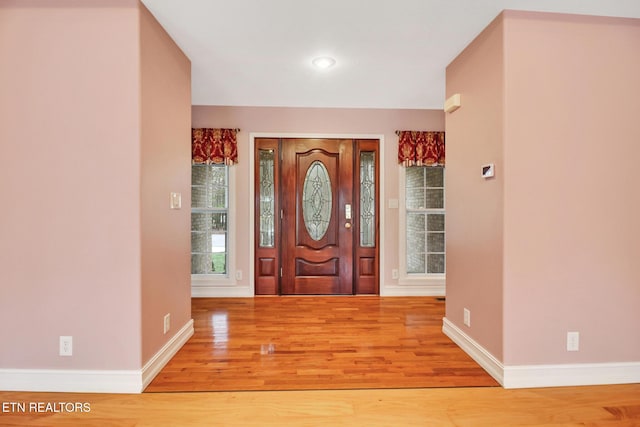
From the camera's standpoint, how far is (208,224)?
4.33 metres

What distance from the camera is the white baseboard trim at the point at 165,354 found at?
2111mm

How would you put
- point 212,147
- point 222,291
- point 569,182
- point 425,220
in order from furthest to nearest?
point 425,220
point 222,291
point 212,147
point 569,182

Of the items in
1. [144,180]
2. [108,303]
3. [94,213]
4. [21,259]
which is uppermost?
[144,180]

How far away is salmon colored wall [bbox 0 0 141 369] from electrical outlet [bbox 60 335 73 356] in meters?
→ 0.04

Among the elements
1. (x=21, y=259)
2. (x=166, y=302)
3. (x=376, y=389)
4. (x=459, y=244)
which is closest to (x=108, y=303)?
(x=166, y=302)

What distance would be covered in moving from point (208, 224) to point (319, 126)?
197 centimetres

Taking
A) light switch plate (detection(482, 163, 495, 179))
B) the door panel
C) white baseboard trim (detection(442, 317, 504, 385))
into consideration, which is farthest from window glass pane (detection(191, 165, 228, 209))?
light switch plate (detection(482, 163, 495, 179))

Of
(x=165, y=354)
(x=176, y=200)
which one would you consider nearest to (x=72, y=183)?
(x=176, y=200)

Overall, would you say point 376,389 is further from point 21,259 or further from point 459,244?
point 21,259

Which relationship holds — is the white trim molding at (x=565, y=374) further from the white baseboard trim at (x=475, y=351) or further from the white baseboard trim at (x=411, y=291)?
the white baseboard trim at (x=411, y=291)

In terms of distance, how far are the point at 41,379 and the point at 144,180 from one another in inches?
55.2

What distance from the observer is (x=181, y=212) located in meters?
2.68

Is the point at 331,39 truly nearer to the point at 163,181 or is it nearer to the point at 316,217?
the point at 163,181

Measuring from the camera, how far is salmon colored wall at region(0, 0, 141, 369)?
2002mm
